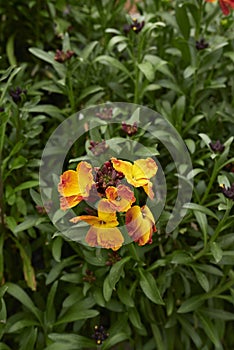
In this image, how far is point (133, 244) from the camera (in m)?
1.06

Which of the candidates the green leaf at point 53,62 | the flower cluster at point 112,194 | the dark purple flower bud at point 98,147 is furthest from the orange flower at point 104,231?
the green leaf at point 53,62

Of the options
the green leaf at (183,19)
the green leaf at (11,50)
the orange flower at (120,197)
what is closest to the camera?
the orange flower at (120,197)

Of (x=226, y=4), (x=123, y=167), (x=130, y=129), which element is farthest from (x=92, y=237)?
(x=226, y=4)

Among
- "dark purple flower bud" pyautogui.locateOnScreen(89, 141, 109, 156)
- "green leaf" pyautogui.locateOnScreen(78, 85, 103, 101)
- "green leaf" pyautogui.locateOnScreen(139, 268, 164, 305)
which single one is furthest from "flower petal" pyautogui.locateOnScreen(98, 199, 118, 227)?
"green leaf" pyautogui.locateOnScreen(78, 85, 103, 101)

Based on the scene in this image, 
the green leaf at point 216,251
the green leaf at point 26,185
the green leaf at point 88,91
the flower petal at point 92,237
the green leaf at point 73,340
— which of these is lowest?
the green leaf at point 73,340

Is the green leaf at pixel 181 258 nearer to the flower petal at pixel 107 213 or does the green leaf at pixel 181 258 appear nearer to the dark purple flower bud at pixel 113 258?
the dark purple flower bud at pixel 113 258

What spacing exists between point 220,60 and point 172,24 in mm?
148

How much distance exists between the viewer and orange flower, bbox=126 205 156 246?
0.85 m

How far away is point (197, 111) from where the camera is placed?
1363 mm

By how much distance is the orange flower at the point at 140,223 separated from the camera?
33.6 inches

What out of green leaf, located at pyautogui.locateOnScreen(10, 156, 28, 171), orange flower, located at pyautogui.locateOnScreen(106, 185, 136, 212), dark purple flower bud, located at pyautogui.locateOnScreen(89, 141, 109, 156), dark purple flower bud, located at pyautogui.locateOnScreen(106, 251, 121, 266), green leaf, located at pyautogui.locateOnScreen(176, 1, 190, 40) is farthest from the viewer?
green leaf, located at pyautogui.locateOnScreen(176, 1, 190, 40)

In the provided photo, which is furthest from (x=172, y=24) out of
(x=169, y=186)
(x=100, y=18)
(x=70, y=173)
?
(x=70, y=173)

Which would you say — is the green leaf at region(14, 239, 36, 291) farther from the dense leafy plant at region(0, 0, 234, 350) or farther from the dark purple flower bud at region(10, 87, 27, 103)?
the dark purple flower bud at region(10, 87, 27, 103)

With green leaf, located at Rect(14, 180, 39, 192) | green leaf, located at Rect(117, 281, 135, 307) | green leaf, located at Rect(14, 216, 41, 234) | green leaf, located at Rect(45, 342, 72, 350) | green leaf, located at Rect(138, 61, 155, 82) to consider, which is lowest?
green leaf, located at Rect(45, 342, 72, 350)
